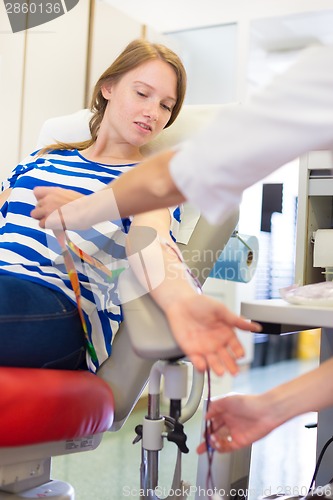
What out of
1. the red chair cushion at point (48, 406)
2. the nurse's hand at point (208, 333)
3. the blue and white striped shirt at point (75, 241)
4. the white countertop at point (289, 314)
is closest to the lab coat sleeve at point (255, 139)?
the nurse's hand at point (208, 333)

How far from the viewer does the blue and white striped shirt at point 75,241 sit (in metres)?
1.10

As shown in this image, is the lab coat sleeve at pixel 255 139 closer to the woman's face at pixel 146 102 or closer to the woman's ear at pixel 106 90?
the woman's face at pixel 146 102

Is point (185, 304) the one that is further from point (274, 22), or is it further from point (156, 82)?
point (274, 22)

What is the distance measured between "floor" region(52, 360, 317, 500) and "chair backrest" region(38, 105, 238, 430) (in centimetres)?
68

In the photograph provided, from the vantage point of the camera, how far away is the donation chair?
76cm

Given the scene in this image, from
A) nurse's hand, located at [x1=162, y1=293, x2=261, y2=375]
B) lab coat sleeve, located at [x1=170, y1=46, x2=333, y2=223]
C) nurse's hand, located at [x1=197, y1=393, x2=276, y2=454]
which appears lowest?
nurse's hand, located at [x1=197, y1=393, x2=276, y2=454]

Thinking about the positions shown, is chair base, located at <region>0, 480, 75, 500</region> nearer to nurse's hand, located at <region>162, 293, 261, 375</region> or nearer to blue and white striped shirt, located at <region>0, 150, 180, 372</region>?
blue and white striped shirt, located at <region>0, 150, 180, 372</region>

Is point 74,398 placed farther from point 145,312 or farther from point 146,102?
point 146,102

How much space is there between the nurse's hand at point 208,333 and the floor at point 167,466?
0.98m

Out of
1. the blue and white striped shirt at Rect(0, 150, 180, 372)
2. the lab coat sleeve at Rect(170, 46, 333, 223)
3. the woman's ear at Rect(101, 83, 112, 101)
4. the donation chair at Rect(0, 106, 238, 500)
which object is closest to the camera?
the lab coat sleeve at Rect(170, 46, 333, 223)

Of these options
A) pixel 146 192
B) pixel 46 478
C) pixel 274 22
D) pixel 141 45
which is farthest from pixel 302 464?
pixel 274 22

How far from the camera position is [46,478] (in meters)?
1.00

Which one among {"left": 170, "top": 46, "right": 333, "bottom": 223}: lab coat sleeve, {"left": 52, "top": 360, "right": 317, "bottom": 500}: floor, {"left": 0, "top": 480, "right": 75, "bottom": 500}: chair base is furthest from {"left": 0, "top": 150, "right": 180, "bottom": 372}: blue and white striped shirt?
{"left": 52, "top": 360, "right": 317, "bottom": 500}: floor

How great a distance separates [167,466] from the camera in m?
2.10
